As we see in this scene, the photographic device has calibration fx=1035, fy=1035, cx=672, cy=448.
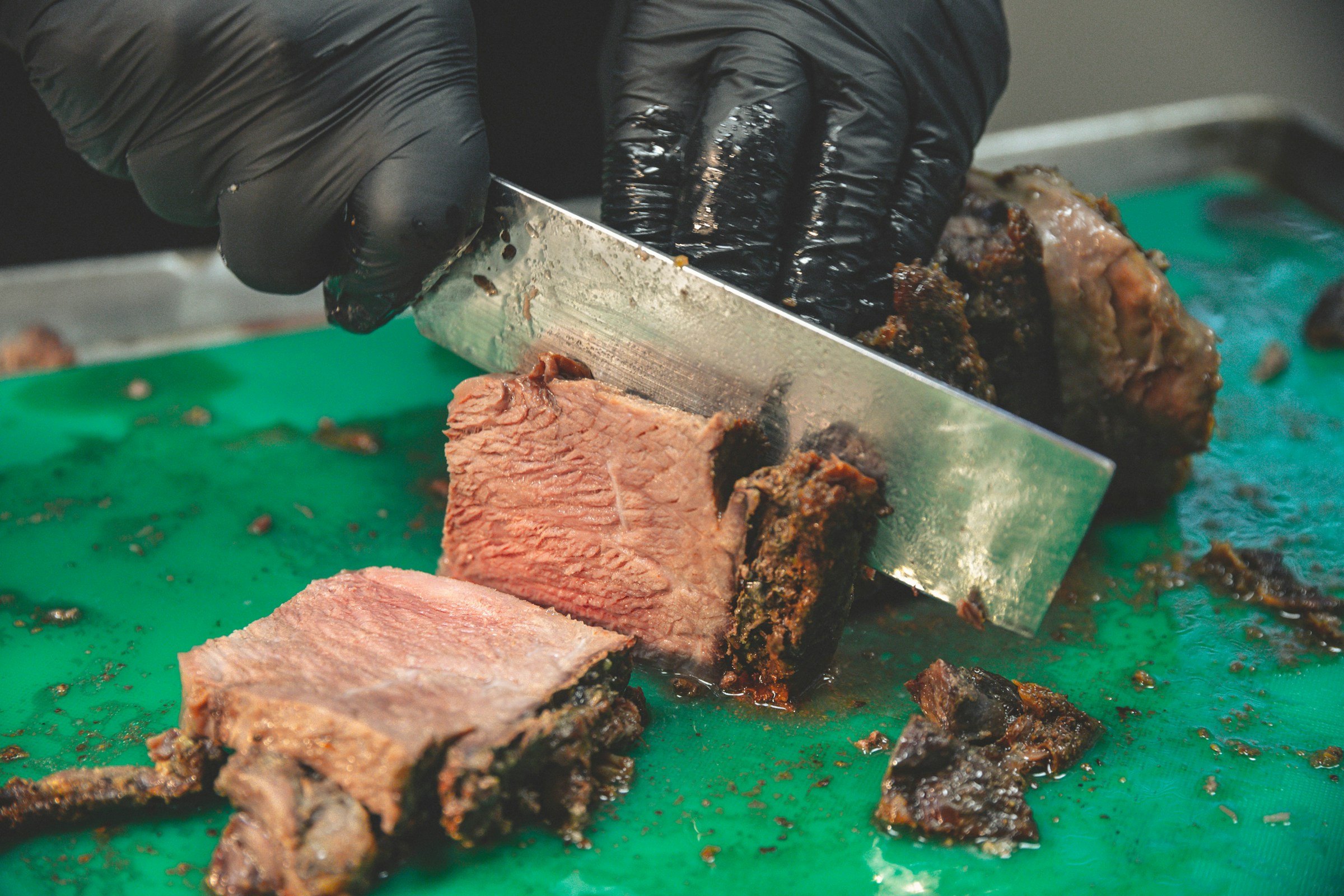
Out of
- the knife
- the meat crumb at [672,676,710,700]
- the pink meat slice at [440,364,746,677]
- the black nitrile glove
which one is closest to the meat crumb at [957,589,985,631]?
the knife

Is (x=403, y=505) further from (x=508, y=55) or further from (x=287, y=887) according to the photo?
(x=508, y=55)

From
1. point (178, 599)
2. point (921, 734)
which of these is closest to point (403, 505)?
point (178, 599)

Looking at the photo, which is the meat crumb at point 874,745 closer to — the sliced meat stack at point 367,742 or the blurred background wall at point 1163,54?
the sliced meat stack at point 367,742

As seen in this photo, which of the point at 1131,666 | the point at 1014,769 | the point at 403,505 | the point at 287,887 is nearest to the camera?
the point at 287,887

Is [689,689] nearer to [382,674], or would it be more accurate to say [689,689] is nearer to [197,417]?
[382,674]

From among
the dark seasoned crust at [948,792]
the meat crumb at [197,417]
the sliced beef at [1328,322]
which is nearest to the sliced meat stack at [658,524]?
the dark seasoned crust at [948,792]

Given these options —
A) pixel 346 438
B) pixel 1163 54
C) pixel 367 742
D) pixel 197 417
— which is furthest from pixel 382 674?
pixel 1163 54
